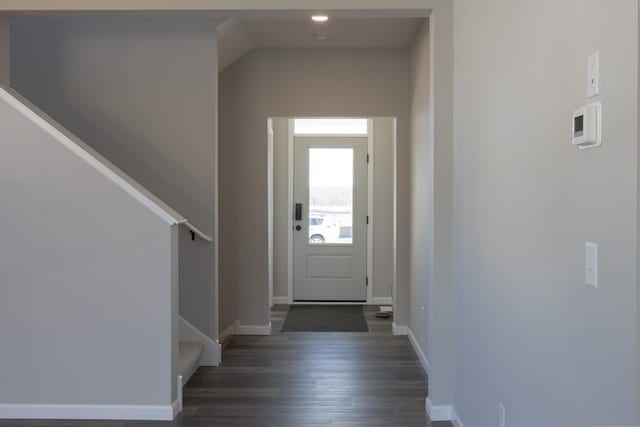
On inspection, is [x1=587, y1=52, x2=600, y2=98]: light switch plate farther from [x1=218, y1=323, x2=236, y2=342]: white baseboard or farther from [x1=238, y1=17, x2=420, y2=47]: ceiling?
[x1=218, y1=323, x2=236, y2=342]: white baseboard

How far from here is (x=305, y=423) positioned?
3066mm

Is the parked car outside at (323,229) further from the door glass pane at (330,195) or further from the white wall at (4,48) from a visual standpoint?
the white wall at (4,48)

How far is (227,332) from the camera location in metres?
5.07

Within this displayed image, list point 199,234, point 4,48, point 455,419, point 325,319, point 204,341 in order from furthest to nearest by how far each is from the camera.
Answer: point 325,319, point 204,341, point 199,234, point 4,48, point 455,419

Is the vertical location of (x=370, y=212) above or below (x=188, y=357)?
above

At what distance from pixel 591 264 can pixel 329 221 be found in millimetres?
5437

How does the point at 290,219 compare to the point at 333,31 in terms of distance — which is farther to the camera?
the point at 290,219

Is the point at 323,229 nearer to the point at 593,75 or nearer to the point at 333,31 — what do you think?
the point at 333,31

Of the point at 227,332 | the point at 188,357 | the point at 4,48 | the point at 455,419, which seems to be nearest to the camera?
the point at 455,419

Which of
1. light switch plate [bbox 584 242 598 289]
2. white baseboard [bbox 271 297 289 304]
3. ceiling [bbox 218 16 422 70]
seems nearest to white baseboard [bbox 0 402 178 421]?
light switch plate [bbox 584 242 598 289]

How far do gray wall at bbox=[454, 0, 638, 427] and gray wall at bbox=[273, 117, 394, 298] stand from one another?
12.1 ft

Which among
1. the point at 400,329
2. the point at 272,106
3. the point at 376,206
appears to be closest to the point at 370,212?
the point at 376,206

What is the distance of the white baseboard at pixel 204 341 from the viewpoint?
13.8 feet

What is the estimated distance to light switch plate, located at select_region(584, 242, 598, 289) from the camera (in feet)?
4.53
